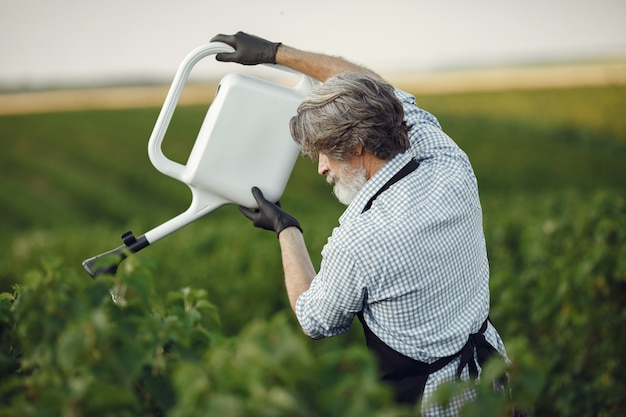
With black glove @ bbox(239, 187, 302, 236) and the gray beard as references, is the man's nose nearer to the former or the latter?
the gray beard

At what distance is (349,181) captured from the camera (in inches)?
84.7

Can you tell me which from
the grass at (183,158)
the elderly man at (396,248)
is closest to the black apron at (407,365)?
the elderly man at (396,248)

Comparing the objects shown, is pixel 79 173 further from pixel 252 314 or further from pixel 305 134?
pixel 305 134

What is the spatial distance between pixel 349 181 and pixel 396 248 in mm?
356

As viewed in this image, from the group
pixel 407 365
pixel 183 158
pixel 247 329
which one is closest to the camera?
pixel 247 329

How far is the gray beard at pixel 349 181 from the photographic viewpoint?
2129 mm

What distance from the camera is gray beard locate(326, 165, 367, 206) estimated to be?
2129 millimetres

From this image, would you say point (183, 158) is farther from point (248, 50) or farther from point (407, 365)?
point (407, 365)

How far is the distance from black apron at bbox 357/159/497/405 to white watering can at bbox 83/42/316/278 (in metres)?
0.61

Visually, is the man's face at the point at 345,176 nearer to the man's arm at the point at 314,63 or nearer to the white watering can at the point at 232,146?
the white watering can at the point at 232,146

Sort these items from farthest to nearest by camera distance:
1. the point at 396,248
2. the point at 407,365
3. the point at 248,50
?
the point at 248,50, the point at 407,365, the point at 396,248

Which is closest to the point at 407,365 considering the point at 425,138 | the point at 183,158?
the point at 425,138

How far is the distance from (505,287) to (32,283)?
3.69 m

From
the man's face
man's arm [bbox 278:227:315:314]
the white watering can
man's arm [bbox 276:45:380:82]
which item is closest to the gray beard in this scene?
the man's face
